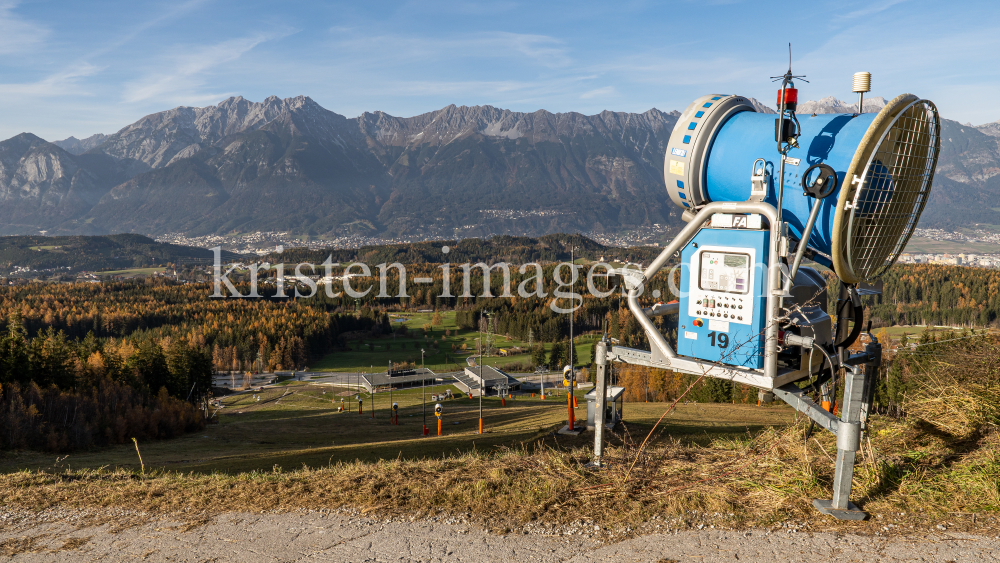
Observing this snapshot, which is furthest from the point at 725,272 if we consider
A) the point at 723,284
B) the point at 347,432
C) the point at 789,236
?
the point at 347,432

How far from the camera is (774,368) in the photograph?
6.63m

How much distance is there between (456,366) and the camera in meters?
106

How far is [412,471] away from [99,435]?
38.1 m

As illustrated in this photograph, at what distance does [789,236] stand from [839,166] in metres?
0.99

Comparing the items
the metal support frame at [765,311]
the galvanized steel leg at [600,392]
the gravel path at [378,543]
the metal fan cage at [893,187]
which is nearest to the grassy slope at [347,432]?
the galvanized steel leg at [600,392]

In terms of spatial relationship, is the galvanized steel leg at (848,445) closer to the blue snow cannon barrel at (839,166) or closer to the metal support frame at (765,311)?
the metal support frame at (765,311)

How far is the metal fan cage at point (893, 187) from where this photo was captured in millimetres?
6230

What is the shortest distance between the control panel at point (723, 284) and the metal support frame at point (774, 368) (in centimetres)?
28

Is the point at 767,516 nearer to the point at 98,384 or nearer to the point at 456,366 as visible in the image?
the point at 98,384

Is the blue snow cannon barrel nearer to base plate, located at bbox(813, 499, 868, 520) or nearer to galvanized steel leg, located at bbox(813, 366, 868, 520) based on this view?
galvanized steel leg, located at bbox(813, 366, 868, 520)

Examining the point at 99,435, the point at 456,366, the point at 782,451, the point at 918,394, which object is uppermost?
the point at 918,394

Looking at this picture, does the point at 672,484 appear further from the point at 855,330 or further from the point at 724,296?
the point at 855,330

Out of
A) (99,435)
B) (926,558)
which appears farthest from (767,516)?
(99,435)

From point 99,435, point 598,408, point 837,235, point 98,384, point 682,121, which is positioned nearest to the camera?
point 837,235
